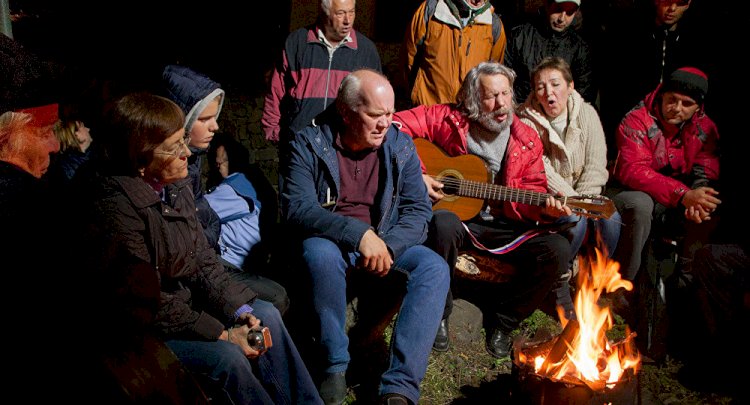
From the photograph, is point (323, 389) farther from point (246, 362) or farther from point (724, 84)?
point (724, 84)

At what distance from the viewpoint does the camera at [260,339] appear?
3.07 metres

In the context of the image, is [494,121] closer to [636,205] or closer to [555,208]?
[555,208]

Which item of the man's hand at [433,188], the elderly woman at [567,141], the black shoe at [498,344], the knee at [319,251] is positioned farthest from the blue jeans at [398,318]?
the elderly woman at [567,141]

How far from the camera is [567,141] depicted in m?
5.01

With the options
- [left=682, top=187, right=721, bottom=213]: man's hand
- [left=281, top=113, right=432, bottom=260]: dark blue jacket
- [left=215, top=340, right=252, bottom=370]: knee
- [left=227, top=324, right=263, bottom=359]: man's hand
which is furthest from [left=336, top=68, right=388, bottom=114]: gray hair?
[left=682, top=187, right=721, bottom=213]: man's hand

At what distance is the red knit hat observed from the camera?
4.94 metres

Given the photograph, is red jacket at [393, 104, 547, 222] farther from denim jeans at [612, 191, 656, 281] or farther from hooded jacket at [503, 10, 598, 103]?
hooded jacket at [503, 10, 598, 103]

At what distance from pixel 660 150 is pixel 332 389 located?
3608 millimetres

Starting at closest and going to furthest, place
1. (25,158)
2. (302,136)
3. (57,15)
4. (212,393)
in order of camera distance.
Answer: (212,393)
(25,158)
(302,136)
(57,15)

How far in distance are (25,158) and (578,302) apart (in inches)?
125

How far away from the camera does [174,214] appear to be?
117 inches

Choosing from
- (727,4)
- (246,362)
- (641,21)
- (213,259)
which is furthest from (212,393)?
(727,4)

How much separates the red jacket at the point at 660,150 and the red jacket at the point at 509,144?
972 millimetres

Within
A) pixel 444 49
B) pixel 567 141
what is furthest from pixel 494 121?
pixel 444 49
